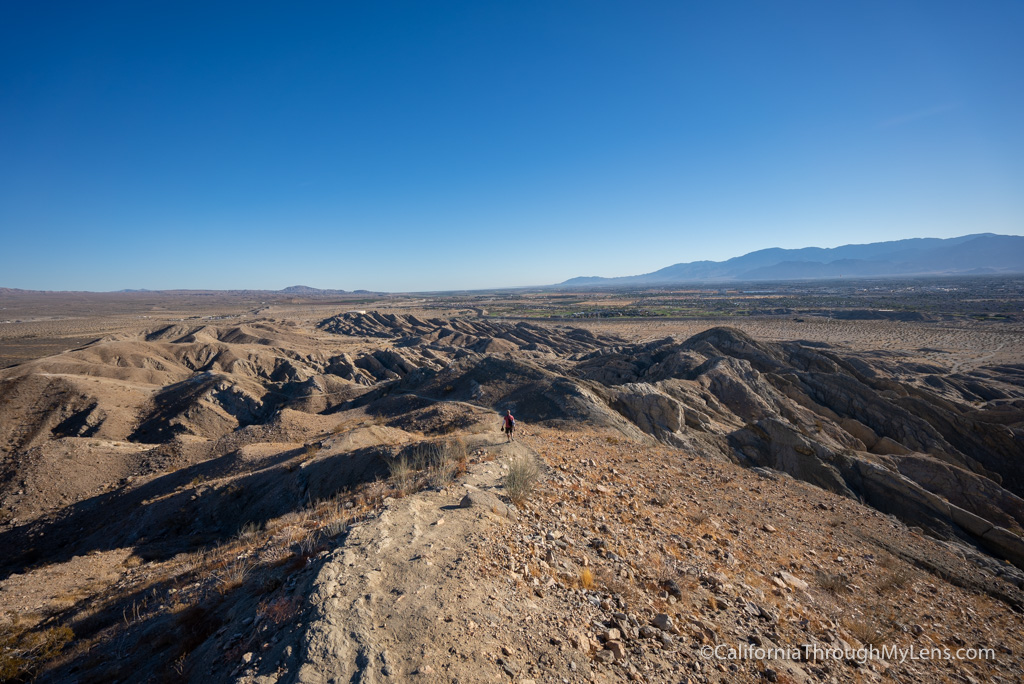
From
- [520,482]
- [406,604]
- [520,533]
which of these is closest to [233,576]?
[406,604]

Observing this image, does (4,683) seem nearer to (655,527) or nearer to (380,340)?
(655,527)

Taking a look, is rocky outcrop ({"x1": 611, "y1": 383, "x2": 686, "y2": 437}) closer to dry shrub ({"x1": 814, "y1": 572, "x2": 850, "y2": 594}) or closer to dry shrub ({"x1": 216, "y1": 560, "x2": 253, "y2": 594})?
dry shrub ({"x1": 814, "y1": 572, "x2": 850, "y2": 594})

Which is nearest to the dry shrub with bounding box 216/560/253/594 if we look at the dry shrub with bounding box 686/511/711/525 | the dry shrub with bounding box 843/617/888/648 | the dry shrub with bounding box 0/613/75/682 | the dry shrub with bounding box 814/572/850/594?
the dry shrub with bounding box 0/613/75/682

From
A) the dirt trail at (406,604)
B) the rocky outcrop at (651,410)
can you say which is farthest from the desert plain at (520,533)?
the rocky outcrop at (651,410)

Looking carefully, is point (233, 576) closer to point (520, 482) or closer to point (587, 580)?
point (520, 482)

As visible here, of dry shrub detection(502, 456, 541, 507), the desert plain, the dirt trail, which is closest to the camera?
the dirt trail

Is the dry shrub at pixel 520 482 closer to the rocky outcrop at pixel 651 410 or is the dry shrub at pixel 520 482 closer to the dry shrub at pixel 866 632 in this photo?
the dry shrub at pixel 866 632

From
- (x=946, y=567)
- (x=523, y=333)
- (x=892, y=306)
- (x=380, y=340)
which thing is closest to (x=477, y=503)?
(x=946, y=567)
